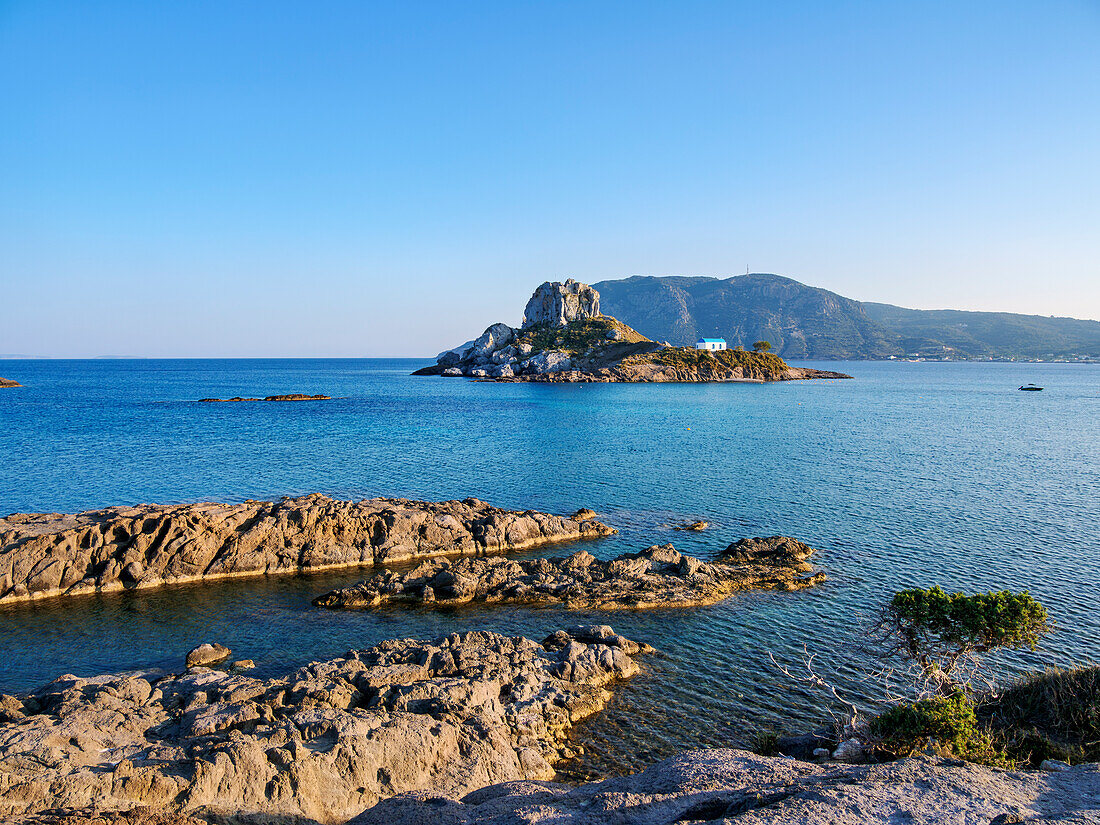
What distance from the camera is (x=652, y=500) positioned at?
1869 inches

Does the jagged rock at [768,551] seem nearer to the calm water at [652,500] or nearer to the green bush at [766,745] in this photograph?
the calm water at [652,500]

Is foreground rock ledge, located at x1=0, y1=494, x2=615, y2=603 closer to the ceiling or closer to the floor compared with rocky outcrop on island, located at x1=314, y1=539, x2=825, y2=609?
closer to the ceiling

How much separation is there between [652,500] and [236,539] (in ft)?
93.8

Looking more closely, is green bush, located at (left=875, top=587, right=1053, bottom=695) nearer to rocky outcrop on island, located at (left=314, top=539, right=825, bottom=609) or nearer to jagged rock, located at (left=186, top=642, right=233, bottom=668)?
rocky outcrop on island, located at (left=314, top=539, right=825, bottom=609)

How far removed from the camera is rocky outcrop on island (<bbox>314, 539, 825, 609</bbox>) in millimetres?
29766

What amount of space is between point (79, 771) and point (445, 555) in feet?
73.3

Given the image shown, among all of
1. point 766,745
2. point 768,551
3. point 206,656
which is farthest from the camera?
point 768,551

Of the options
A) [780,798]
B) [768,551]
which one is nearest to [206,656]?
[780,798]

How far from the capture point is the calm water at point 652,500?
940 inches

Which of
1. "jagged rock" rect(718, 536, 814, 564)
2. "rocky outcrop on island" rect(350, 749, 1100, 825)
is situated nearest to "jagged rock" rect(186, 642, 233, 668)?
"rocky outcrop on island" rect(350, 749, 1100, 825)

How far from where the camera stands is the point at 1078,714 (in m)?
16.3

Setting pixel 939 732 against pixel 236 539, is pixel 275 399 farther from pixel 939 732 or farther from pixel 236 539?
pixel 939 732

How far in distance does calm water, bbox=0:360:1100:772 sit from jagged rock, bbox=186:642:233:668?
2.77ft

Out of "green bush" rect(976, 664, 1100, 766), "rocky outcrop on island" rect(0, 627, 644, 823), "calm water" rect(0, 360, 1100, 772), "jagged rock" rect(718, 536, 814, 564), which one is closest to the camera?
"rocky outcrop on island" rect(0, 627, 644, 823)
